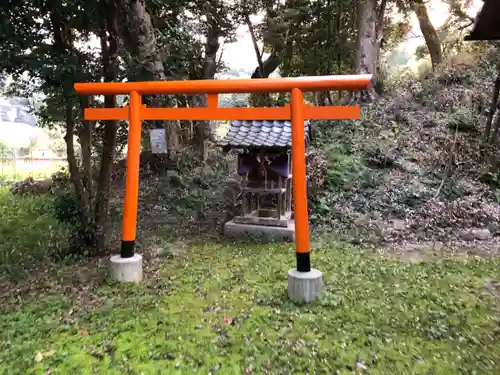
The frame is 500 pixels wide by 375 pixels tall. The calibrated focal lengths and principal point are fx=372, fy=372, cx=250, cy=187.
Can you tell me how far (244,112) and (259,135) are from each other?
173 centimetres

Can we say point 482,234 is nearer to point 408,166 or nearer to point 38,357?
point 408,166

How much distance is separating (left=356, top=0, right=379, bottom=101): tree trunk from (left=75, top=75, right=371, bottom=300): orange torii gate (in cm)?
720

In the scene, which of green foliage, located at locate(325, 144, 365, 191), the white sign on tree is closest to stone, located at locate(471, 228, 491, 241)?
green foliage, located at locate(325, 144, 365, 191)

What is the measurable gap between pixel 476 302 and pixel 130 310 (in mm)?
3416

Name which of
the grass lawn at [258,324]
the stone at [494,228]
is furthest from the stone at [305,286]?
the stone at [494,228]

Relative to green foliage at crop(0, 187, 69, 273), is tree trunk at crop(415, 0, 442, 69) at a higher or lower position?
higher

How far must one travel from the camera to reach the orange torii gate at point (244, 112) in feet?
12.1

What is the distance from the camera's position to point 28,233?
6.41 metres

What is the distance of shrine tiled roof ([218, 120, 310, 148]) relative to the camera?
5418mm

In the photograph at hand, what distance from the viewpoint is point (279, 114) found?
153 inches

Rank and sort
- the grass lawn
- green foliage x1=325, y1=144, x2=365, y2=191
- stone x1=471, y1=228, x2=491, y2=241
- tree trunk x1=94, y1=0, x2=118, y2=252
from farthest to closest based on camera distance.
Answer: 1. green foliage x1=325, y1=144, x2=365, y2=191
2. stone x1=471, y1=228, x2=491, y2=241
3. tree trunk x1=94, y1=0, x2=118, y2=252
4. the grass lawn

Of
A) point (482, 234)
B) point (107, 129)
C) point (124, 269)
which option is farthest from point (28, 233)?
point (482, 234)

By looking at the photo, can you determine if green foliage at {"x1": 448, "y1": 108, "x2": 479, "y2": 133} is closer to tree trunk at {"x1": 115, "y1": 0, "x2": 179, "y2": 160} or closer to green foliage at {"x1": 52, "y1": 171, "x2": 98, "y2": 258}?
tree trunk at {"x1": 115, "y1": 0, "x2": 179, "y2": 160}

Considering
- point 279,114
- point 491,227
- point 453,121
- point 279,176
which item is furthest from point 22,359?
point 453,121
